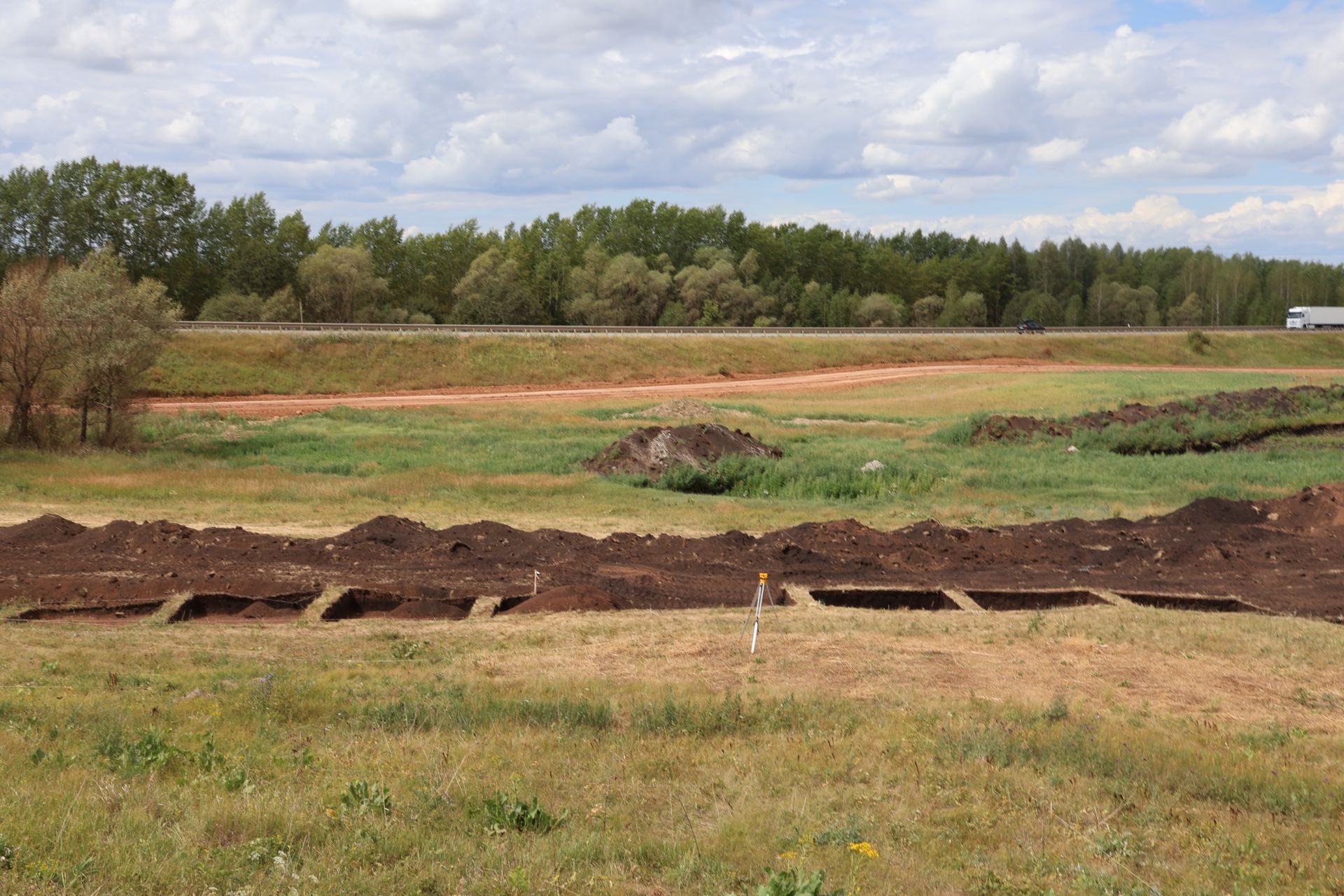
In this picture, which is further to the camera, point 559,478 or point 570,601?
point 559,478

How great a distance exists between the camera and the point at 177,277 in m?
87.1

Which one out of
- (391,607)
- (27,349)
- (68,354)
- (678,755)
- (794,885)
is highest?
(27,349)

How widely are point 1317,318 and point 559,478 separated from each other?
10302cm

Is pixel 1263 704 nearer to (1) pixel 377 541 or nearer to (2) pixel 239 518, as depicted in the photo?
(1) pixel 377 541

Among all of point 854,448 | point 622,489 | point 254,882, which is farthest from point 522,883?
point 854,448

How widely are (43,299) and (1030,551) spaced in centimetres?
3081

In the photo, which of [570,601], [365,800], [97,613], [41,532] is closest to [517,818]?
[365,800]

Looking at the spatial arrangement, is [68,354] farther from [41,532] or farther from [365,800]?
[365,800]

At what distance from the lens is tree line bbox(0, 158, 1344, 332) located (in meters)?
86.0

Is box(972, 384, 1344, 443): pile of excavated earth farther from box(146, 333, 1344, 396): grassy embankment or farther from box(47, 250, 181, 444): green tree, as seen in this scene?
box(146, 333, 1344, 396): grassy embankment

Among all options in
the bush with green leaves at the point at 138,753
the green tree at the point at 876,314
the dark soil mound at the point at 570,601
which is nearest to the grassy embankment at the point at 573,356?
the green tree at the point at 876,314

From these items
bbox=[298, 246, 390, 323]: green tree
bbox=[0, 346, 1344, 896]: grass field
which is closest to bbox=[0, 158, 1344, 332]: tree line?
bbox=[298, 246, 390, 323]: green tree

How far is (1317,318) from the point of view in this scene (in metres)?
108

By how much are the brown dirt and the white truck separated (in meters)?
72.0
